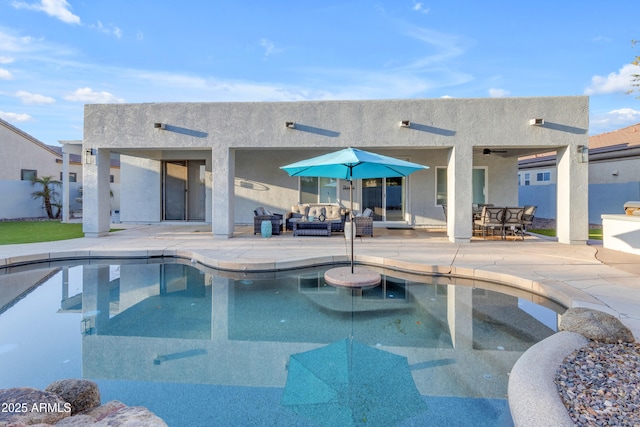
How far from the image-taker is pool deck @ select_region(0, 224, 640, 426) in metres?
3.10

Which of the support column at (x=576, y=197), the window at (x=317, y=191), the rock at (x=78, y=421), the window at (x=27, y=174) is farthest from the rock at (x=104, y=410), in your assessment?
the window at (x=27, y=174)

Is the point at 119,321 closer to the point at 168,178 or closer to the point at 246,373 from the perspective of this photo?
the point at 246,373

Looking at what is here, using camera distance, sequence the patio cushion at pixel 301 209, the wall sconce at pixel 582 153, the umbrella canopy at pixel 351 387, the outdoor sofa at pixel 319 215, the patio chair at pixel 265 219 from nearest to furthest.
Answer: the umbrella canopy at pixel 351 387, the wall sconce at pixel 582 153, the patio chair at pixel 265 219, the outdoor sofa at pixel 319 215, the patio cushion at pixel 301 209

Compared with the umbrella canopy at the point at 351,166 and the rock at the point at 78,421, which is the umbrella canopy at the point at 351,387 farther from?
the umbrella canopy at the point at 351,166

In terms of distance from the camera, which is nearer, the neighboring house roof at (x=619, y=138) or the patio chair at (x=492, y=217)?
the patio chair at (x=492, y=217)

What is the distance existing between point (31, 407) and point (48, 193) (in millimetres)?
21016

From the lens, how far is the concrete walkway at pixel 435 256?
5379 millimetres

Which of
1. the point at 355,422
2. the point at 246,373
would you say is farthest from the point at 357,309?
the point at 355,422

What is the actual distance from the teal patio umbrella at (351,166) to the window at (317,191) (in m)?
7.25

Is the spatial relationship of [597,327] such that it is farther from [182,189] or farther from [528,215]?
[182,189]

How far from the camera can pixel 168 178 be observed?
16.1 metres

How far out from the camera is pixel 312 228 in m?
11.7

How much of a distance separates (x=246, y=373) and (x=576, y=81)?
1419 cm

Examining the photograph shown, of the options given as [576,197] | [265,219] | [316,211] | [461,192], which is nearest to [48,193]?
[265,219]
